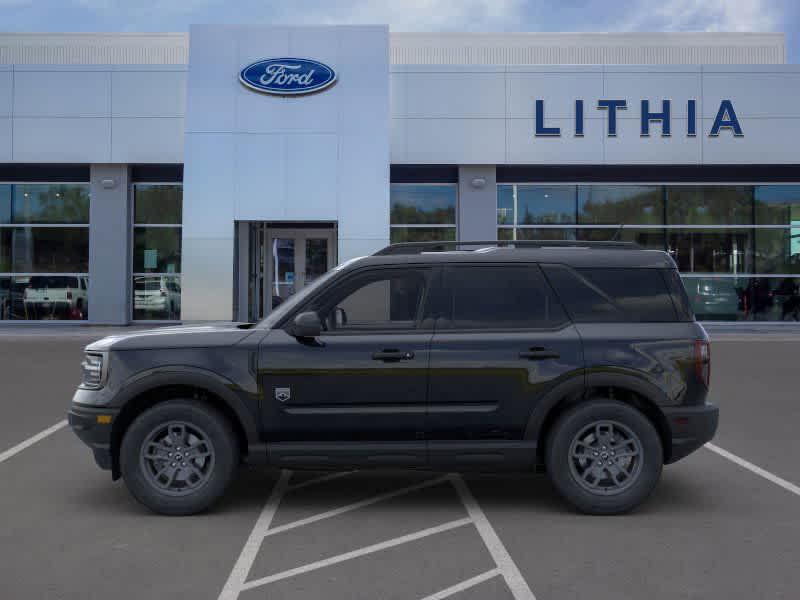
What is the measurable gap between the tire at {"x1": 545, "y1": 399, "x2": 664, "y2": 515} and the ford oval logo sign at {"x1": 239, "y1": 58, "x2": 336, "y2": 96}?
19229mm

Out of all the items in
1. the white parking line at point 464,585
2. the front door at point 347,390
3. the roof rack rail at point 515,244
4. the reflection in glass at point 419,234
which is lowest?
the white parking line at point 464,585

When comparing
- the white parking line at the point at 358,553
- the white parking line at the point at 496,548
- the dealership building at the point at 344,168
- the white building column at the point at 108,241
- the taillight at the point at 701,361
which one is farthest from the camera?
the white building column at the point at 108,241

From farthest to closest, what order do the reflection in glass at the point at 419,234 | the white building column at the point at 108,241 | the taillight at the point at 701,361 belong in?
the reflection in glass at the point at 419,234 < the white building column at the point at 108,241 < the taillight at the point at 701,361

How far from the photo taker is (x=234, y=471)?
586 cm

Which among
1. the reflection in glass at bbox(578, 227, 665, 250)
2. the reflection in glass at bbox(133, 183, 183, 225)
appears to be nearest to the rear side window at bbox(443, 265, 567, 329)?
the reflection in glass at bbox(578, 227, 665, 250)

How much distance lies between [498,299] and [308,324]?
4.42 feet

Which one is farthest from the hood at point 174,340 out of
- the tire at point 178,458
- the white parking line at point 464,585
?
the white parking line at point 464,585

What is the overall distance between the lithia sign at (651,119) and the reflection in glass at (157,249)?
1081 centimetres

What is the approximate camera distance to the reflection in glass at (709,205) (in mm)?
25641

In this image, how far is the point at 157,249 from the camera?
25.4 metres

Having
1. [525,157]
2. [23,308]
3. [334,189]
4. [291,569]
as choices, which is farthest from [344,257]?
[291,569]

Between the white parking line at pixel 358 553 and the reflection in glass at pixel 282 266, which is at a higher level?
the reflection in glass at pixel 282 266

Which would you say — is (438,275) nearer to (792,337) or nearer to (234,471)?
(234,471)

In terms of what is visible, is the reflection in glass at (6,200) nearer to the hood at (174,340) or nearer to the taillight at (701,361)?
the hood at (174,340)
